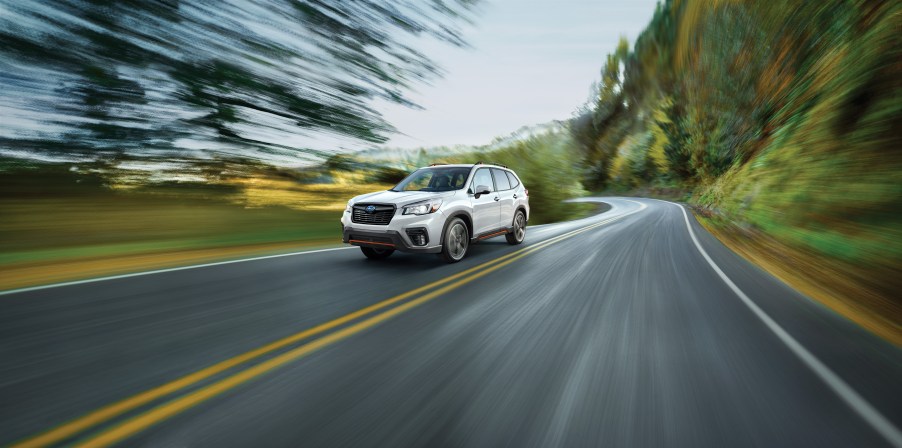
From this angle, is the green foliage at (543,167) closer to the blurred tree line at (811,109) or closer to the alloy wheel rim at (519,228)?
the blurred tree line at (811,109)

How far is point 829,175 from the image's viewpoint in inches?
392

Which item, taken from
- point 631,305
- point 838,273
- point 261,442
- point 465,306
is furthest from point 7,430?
point 838,273

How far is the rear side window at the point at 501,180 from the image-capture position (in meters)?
10.4

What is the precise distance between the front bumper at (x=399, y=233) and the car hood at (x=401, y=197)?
0.31 metres

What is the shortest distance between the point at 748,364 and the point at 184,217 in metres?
10.9

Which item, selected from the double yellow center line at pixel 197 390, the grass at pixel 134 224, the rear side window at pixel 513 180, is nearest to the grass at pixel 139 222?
the grass at pixel 134 224

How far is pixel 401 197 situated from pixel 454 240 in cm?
127

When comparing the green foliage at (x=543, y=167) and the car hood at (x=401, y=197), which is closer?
the car hood at (x=401, y=197)

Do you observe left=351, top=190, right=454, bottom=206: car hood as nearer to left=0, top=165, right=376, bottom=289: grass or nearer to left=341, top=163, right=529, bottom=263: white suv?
Result: left=341, top=163, right=529, bottom=263: white suv

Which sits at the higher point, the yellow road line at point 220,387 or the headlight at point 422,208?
the headlight at point 422,208

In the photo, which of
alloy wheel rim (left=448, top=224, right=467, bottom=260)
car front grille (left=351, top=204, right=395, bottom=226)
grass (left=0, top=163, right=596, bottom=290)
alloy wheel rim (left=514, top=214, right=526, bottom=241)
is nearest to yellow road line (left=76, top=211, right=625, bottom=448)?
car front grille (left=351, top=204, right=395, bottom=226)

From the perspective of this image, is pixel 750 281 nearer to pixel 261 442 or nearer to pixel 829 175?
pixel 829 175

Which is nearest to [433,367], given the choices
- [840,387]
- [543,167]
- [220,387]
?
[220,387]

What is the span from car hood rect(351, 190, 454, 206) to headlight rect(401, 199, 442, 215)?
0.27 feet
